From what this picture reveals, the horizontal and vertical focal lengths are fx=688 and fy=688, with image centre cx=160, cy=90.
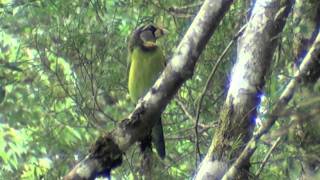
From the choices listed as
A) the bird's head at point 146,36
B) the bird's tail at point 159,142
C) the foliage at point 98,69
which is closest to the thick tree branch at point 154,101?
the foliage at point 98,69

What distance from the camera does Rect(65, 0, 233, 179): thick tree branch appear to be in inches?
98.7

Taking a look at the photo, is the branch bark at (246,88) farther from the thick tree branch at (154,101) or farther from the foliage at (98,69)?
the foliage at (98,69)

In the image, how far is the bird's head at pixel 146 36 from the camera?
4.15m

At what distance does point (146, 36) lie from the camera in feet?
14.2

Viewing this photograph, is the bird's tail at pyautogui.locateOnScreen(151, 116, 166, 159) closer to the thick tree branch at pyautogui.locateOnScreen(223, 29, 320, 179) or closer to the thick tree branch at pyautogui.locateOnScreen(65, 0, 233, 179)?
the thick tree branch at pyautogui.locateOnScreen(65, 0, 233, 179)

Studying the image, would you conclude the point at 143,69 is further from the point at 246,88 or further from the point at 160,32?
the point at 246,88

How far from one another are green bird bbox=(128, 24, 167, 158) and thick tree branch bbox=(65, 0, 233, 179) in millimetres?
1414

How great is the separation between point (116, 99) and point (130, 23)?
1.07m

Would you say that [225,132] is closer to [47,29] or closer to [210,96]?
[210,96]

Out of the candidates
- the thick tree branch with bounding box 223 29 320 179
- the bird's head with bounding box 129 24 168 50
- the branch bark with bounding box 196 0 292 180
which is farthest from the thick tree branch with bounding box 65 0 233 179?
the bird's head with bounding box 129 24 168 50

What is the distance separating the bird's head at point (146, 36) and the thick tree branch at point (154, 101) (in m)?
1.39

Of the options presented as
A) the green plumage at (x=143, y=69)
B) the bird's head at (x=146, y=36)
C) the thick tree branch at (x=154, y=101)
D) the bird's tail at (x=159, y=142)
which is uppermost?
the thick tree branch at (x=154, y=101)

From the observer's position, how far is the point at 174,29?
13.9ft

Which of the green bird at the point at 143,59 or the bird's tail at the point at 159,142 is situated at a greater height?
the green bird at the point at 143,59
